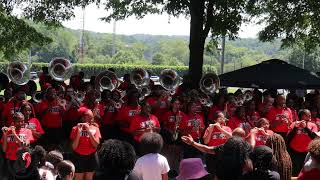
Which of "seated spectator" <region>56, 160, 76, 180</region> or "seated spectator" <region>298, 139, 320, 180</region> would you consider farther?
"seated spectator" <region>56, 160, 76, 180</region>

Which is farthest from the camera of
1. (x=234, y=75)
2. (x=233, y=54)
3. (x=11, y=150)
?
(x=233, y=54)

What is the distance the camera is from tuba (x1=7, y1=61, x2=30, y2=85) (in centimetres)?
1235

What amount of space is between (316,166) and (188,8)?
11.2 meters

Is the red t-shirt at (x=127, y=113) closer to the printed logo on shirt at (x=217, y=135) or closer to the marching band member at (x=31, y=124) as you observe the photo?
the printed logo on shirt at (x=217, y=135)

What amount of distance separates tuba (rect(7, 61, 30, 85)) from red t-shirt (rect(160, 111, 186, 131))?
4.46 metres

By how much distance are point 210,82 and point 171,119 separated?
3813 mm

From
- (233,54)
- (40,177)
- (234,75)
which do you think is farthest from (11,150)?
(233,54)

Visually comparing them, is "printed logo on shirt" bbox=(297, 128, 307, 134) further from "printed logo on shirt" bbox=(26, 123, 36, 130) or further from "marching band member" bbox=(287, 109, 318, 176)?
"printed logo on shirt" bbox=(26, 123, 36, 130)

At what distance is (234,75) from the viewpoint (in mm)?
13234

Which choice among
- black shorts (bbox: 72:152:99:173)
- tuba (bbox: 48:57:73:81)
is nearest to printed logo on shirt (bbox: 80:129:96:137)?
black shorts (bbox: 72:152:99:173)

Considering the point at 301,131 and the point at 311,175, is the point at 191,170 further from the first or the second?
the point at 301,131

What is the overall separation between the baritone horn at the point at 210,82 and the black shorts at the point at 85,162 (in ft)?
17.5

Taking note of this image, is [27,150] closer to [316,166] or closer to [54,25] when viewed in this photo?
[316,166]

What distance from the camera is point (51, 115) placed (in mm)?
9172
